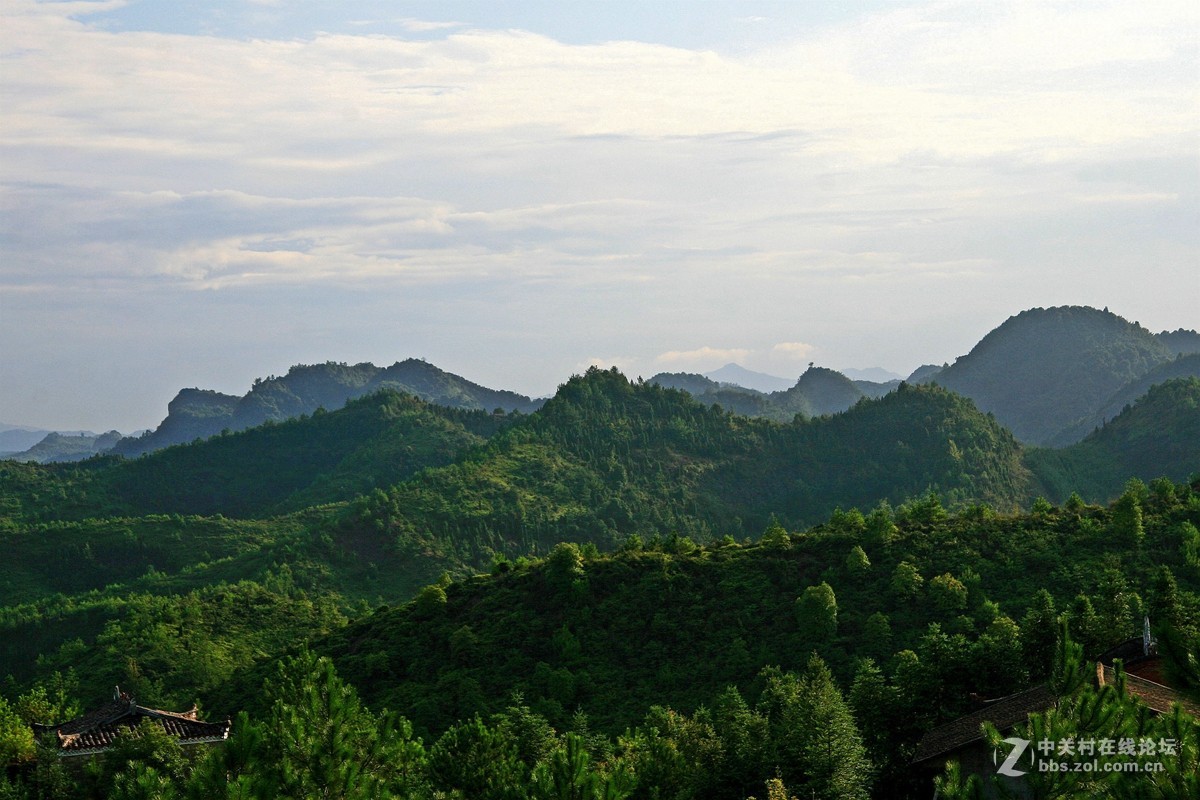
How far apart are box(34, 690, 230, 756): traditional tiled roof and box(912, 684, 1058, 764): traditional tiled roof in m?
26.2

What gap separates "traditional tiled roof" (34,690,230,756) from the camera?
1820 inches

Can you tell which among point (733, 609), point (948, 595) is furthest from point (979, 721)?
point (733, 609)

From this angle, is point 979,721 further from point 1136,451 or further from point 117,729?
point 1136,451

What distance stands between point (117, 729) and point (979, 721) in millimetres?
31551

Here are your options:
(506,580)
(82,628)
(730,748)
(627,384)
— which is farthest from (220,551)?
(730,748)

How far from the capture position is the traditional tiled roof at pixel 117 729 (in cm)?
4622

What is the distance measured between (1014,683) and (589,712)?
20.8 m

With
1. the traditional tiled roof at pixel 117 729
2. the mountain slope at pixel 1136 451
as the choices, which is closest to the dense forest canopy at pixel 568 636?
the traditional tiled roof at pixel 117 729

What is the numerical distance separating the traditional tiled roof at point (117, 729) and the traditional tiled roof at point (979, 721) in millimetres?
26185

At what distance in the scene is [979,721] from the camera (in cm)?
3697

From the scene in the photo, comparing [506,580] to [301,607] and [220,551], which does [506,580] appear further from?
[220,551]

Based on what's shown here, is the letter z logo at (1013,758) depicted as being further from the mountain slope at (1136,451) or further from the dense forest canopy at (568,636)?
the mountain slope at (1136,451)

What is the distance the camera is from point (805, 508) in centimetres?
16175

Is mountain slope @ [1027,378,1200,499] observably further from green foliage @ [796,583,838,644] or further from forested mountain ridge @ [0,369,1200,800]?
green foliage @ [796,583,838,644]
